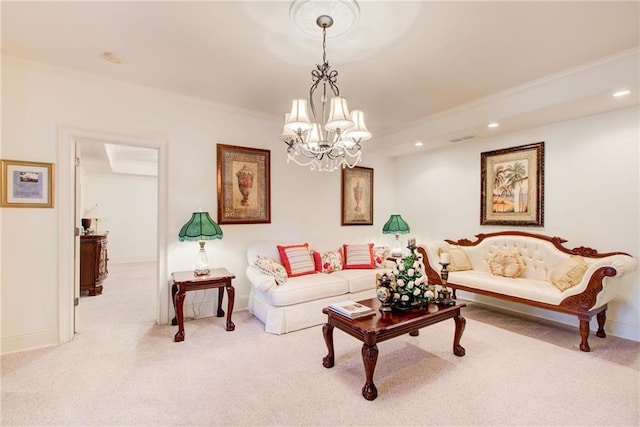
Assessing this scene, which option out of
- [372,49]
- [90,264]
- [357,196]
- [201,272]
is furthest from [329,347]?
[90,264]

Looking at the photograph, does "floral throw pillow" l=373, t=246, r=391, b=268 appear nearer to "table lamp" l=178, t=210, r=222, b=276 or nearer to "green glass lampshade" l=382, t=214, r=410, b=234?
"green glass lampshade" l=382, t=214, r=410, b=234

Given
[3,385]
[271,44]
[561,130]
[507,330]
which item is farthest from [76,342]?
[561,130]

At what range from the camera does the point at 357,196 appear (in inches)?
207

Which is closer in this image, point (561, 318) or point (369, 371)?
point (369, 371)

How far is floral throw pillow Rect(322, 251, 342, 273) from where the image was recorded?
4.09m

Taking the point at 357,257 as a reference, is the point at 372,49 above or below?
above

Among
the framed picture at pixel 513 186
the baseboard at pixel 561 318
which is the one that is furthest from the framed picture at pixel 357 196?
the baseboard at pixel 561 318

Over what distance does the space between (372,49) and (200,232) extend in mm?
2517

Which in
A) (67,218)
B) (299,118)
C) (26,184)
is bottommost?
(67,218)

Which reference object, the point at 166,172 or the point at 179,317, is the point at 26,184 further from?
the point at 179,317

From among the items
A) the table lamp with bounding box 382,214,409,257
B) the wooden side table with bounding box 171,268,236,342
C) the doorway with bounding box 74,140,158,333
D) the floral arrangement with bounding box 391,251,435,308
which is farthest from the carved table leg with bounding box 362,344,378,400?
the doorway with bounding box 74,140,158,333

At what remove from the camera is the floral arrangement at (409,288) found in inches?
101

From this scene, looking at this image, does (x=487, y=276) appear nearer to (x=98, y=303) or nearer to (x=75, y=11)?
(x=75, y=11)

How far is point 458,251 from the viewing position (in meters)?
4.30
